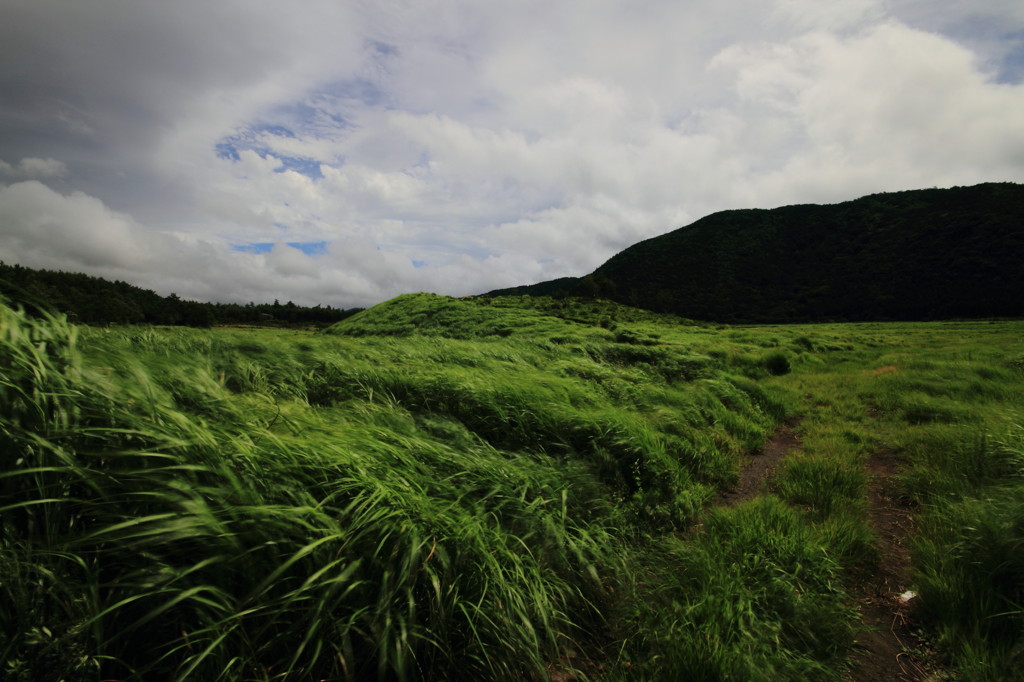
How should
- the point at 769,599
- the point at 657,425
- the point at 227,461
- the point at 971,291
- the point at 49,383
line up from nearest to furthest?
the point at 49,383 < the point at 227,461 < the point at 769,599 < the point at 657,425 < the point at 971,291

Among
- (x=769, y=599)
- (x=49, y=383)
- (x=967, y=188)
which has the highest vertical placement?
(x=967, y=188)

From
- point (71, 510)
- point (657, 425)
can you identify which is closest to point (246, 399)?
point (71, 510)

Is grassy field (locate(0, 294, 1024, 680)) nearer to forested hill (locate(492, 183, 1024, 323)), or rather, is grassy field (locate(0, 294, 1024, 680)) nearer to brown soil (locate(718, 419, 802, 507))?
brown soil (locate(718, 419, 802, 507))

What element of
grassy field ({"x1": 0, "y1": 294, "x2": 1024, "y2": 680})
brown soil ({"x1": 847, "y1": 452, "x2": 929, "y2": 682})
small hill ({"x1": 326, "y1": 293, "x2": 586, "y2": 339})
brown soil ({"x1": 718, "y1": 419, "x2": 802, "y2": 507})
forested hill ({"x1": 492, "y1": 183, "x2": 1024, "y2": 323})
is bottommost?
brown soil ({"x1": 847, "y1": 452, "x2": 929, "y2": 682})

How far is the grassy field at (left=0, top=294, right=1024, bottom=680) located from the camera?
5.64 feet

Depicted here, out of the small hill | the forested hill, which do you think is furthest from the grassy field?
the forested hill

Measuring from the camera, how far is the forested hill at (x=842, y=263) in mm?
76438

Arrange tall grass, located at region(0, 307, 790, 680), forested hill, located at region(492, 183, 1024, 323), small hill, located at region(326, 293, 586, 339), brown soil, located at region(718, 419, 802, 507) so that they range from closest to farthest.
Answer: tall grass, located at region(0, 307, 790, 680) < brown soil, located at region(718, 419, 802, 507) < small hill, located at region(326, 293, 586, 339) < forested hill, located at region(492, 183, 1024, 323)

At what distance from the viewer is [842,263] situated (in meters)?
102

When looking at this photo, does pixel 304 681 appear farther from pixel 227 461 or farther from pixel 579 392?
pixel 579 392

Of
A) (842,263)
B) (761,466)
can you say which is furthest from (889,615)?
(842,263)

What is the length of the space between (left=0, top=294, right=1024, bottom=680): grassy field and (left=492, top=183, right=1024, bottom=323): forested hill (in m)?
59.5

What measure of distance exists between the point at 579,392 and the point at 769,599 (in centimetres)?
362

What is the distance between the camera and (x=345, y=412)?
3945mm
